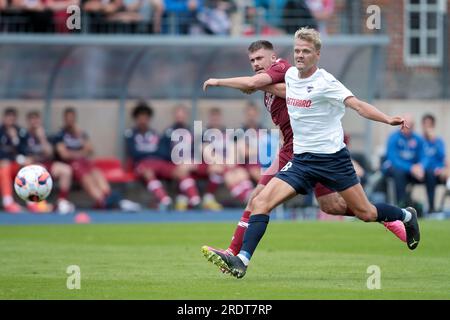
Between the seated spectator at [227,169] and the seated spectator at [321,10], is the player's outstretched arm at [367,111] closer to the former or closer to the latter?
the seated spectator at [227,169]

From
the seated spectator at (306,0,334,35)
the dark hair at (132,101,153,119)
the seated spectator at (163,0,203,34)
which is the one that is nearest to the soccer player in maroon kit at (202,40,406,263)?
the dark hair at (132,101,153,119)

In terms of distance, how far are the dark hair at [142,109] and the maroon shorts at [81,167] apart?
1.68 metres

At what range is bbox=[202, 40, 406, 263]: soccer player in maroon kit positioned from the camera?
11281mm

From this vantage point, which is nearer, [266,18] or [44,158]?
[44,158]

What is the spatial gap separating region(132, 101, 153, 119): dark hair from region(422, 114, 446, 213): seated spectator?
5.82m

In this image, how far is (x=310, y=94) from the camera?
432 inches

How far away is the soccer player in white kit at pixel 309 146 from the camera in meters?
10.9

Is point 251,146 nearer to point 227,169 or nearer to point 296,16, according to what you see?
point 227,169

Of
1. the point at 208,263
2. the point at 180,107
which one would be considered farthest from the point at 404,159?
the point at 208,263

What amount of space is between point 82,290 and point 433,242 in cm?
727

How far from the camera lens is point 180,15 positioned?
25500 mm

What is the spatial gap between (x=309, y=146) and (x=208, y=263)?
8.24 feet

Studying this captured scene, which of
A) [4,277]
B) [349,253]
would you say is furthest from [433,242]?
[4,277]
